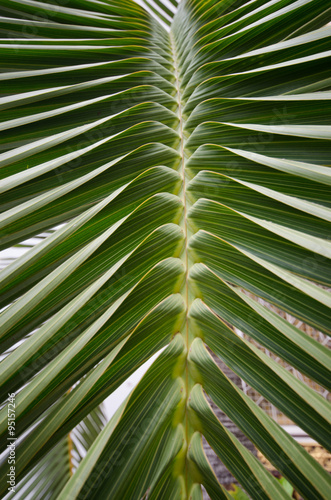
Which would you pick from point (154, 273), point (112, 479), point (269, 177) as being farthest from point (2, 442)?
point (269, 177)

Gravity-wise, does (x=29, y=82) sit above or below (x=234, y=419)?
above

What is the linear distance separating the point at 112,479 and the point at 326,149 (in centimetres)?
42

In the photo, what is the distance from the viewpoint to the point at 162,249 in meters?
0.42

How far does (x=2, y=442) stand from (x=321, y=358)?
0.28 m

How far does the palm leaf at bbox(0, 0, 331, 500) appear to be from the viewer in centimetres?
30

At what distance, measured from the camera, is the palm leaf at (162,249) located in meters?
0.30

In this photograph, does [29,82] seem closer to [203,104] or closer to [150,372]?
[203,104]

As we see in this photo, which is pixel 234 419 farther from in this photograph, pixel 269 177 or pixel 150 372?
pixel 269 177

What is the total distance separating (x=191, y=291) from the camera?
43 cm

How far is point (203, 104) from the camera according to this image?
47cm

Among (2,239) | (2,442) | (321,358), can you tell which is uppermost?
(321,358)

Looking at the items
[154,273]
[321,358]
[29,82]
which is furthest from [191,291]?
[29,82]

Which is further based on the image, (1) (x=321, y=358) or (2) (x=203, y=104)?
(2) (x=203, y=104)

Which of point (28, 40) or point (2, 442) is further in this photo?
point (28, 40)
